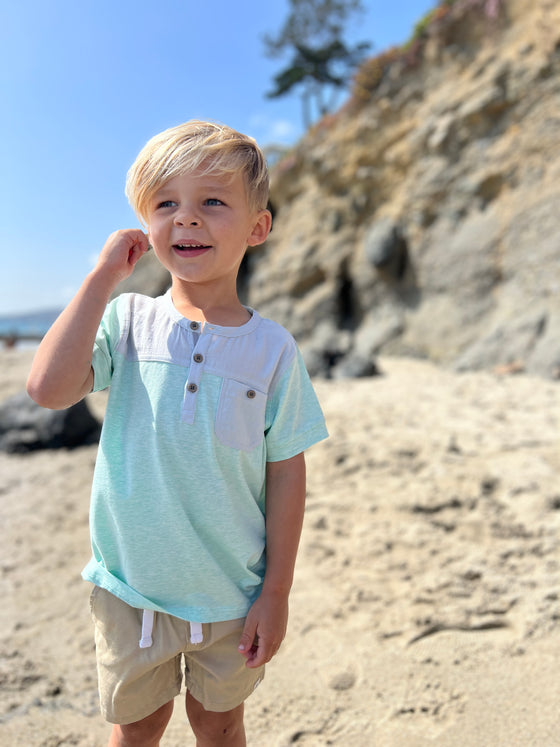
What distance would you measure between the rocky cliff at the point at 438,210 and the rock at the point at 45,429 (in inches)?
146

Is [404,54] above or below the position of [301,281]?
above

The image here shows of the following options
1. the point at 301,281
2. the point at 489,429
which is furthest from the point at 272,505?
the point at 301,281

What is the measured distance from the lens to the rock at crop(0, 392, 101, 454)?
5.13 meters

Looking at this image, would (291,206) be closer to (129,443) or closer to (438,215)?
(438,215)

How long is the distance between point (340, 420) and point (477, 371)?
3.41 metres

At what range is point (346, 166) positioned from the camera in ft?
37.6

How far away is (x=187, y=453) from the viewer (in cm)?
116

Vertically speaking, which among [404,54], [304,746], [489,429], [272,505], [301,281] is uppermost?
[404,54]

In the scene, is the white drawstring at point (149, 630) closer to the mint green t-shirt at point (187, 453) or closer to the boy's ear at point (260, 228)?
the mint green t-shirt at point (187, 453)

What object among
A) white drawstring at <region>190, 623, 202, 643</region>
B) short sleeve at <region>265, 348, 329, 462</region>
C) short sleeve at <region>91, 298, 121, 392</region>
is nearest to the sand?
white drawstring at <region>190, 623, 202, 643</region>

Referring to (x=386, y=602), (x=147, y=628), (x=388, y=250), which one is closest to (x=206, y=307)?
(x=147, y=628)

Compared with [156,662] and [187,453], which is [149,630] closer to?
[156,662]

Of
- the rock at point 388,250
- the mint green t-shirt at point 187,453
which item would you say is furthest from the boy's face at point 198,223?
the rock at point 388,250

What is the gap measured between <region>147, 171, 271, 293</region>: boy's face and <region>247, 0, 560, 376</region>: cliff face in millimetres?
5996
